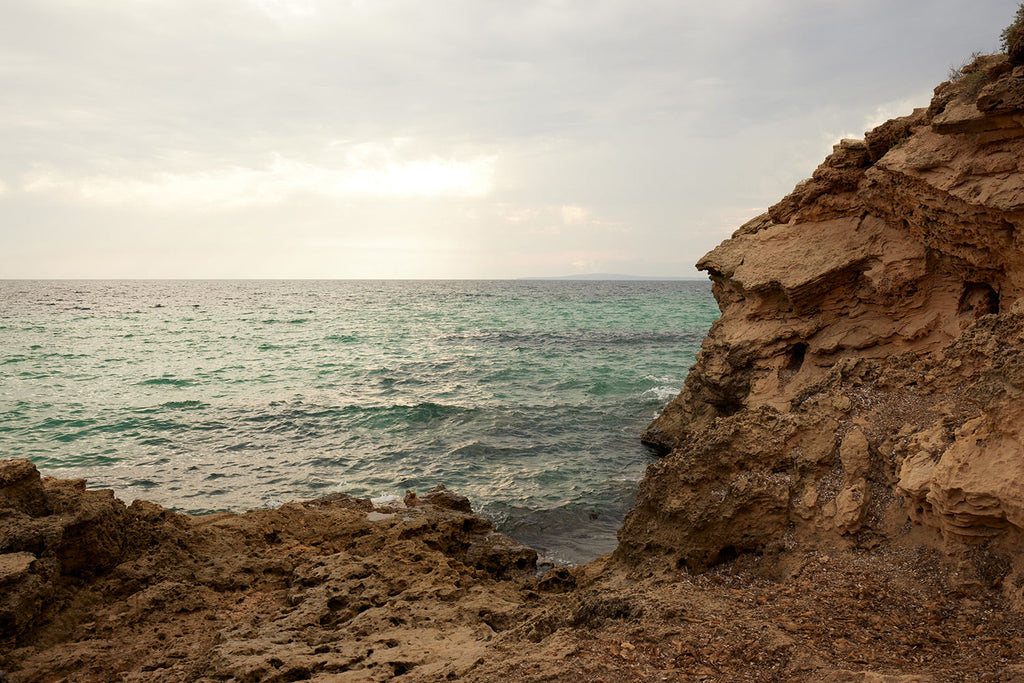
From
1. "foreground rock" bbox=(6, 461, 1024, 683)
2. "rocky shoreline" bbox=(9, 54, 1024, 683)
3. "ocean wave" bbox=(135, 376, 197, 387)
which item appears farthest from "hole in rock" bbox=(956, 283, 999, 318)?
"ocean wave" bbox=(135, 376, 197, 387)

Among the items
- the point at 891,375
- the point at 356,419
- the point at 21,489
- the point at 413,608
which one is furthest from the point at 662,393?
the point at 21,489

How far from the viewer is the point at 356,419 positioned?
17.6 metres

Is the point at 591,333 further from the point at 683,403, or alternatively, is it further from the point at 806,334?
the point at 806,334

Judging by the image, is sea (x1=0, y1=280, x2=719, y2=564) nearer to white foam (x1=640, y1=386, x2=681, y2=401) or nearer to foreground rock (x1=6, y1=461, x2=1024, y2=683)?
white foam (x1=640, y1=386, x2=681, y2=401)

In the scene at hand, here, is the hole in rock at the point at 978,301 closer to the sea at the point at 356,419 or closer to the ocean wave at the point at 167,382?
the sea at the point at 356,419

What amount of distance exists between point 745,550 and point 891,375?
2860 mm

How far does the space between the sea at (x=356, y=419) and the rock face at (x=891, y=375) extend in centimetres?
432

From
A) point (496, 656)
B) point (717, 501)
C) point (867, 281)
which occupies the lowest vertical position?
point (496, 656)

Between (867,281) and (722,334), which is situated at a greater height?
(867,281)

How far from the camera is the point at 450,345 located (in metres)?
35.2

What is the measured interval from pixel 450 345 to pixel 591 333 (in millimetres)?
11026

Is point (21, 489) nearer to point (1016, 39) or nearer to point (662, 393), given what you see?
point (1016, 39)

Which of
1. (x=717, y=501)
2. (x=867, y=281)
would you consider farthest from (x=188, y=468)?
(x=867, y=281)

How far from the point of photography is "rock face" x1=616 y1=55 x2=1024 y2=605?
4426 millimetres
